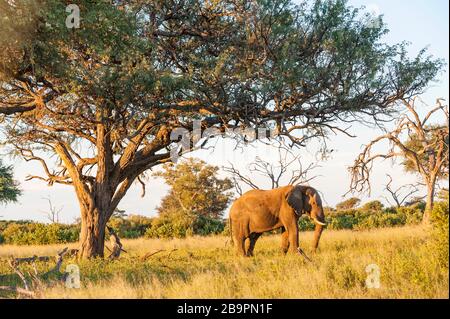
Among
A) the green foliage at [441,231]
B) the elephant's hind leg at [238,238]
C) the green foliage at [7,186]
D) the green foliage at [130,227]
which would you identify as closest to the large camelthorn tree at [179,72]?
the elephant's hind leg at [238,238]

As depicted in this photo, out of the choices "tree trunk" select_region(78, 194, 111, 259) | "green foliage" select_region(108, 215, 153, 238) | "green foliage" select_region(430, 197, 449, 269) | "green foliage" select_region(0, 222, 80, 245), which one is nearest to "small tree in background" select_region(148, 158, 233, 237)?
"green foliage" select_region(108, 215, 153, 238)

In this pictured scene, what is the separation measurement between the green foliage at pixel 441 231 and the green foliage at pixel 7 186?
1514 inches

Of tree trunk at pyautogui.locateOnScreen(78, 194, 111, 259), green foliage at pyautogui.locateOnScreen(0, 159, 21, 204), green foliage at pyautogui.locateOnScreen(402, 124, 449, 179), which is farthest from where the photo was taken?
green foliage at pyautogui.locateOnScreen(0, 159, 21, 204)

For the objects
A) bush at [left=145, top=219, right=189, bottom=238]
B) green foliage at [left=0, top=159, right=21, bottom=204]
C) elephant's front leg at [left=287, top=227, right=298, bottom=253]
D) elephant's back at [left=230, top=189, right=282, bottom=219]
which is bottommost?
elephant's front leg at [left=287, top=227, right=298, bottom=253]

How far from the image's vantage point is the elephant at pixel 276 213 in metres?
17.5

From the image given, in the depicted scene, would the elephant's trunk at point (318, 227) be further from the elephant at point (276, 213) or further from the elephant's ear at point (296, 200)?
the elephant's ear at point (296, 200)

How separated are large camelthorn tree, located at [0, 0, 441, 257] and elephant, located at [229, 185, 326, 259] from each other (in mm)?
1950

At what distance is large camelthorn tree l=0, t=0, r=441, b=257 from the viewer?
14688 mm

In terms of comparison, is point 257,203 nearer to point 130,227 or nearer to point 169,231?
point 169,231

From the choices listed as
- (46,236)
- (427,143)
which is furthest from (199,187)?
(427,143)

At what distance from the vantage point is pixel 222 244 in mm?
23141

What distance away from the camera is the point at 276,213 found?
59.3 ft

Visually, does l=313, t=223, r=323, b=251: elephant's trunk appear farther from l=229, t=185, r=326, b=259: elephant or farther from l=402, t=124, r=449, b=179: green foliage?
l=402, t=124, r=449, b=179: green foliage

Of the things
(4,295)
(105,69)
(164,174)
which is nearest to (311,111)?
(105,69)
